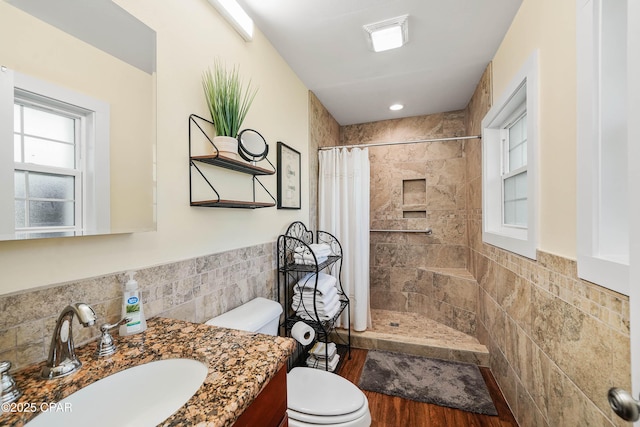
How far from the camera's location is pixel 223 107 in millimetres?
1248

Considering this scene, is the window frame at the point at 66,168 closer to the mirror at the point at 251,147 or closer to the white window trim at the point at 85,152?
the white window trim at the point at 85,152

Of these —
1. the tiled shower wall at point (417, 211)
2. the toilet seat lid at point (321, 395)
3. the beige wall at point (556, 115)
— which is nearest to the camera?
the beige wall at point (556, 115)

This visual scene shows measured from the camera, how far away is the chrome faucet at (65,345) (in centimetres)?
62

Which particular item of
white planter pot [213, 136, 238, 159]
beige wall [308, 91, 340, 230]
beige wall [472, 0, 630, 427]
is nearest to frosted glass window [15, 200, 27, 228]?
white planter pot [213, 136, 238, 159]

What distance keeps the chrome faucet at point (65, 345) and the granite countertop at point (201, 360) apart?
0.06 feet

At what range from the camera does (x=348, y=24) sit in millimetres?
1620

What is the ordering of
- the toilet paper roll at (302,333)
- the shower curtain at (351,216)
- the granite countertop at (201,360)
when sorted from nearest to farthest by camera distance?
the granite countertop at (201,360)
the toilet paper roll at (302,333)
the shower curtain at (351,216)

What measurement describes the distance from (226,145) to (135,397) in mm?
Answer: 950

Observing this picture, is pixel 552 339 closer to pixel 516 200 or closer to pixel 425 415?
pixel 425 415

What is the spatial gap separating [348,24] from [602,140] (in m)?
1.41

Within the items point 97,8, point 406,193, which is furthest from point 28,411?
point 406,193

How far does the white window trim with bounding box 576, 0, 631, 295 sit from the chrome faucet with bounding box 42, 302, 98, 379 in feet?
4.83

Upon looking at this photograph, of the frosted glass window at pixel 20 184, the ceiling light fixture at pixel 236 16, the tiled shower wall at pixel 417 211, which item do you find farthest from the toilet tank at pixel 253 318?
the tiled shower wall at pixel 417 211

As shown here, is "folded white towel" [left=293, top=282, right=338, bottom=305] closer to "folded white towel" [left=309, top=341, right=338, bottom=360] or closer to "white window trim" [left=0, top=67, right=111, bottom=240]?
"folded white towel" [left=309, top=341, right=338, bottom=360]
